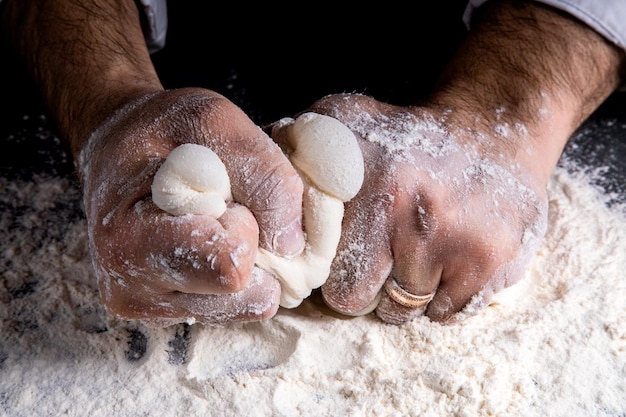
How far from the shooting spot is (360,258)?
85 cm

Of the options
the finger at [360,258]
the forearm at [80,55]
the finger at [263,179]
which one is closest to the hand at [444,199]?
the finger at [360,258]

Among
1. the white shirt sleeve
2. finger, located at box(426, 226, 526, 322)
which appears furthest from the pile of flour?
the white shirt sleeve

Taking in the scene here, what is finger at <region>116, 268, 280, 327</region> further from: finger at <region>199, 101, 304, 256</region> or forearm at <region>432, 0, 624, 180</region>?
forearm at <region>432, 0, 624, 180</region>

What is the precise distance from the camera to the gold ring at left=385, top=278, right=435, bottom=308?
0.89 metres

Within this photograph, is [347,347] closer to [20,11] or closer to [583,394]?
[583,394]

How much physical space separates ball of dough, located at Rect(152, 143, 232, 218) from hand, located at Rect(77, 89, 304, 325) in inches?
0.5

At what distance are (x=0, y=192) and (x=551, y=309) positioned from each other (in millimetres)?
925

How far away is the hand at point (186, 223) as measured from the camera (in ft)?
2.28

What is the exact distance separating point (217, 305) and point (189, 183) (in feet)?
0.55

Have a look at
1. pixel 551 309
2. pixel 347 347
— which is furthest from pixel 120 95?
pixel 551 309

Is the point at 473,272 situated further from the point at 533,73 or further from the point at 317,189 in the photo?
the point at 533,73

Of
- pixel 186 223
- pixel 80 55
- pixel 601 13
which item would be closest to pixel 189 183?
pixel 186 223

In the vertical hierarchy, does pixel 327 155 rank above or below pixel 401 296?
above

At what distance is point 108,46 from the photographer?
Result: 1087mm
